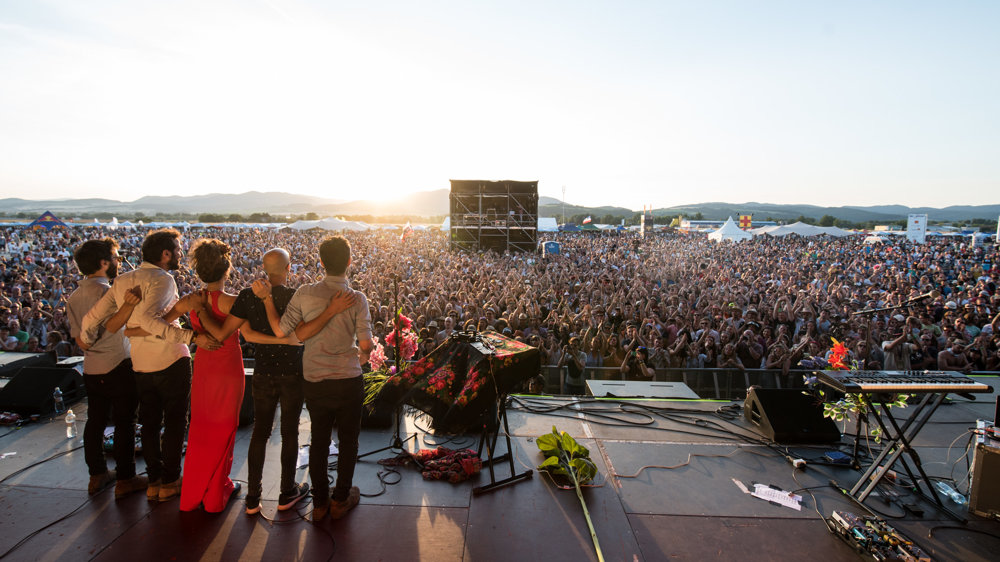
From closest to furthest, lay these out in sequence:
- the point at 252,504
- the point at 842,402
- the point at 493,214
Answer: the point at 252,504 < the point at 842,402 < the point at 493,214

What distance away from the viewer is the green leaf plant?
3.24 meters

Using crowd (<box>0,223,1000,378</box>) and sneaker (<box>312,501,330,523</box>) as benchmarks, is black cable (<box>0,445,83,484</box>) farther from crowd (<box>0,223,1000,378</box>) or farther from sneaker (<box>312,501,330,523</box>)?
crowd (<box>0,223,1000,378</box>)

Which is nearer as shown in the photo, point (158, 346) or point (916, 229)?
point (158, 346)

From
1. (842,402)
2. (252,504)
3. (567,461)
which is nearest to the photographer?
(252,504)

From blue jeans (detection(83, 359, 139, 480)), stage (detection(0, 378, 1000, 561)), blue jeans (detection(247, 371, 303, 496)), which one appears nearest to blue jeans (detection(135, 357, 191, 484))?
blue jeans (detection(83, 359, 139, 480))

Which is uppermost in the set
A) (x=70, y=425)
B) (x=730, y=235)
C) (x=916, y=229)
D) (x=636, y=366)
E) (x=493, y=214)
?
(x=493, y=214)

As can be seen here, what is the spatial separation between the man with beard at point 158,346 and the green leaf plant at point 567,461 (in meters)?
2.32

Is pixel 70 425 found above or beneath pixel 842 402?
beneath

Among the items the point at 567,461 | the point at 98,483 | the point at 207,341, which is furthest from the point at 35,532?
the point at 567,461

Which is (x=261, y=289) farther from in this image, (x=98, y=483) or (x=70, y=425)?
(x=70, y=425)

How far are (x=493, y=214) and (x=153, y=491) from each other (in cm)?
1952

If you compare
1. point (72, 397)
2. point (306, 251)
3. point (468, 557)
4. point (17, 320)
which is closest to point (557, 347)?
point (468, 557)

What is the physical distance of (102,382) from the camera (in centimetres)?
292

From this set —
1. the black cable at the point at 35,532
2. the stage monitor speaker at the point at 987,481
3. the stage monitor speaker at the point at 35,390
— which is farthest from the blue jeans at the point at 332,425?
the stage monitor speaker at the point at 987,481
